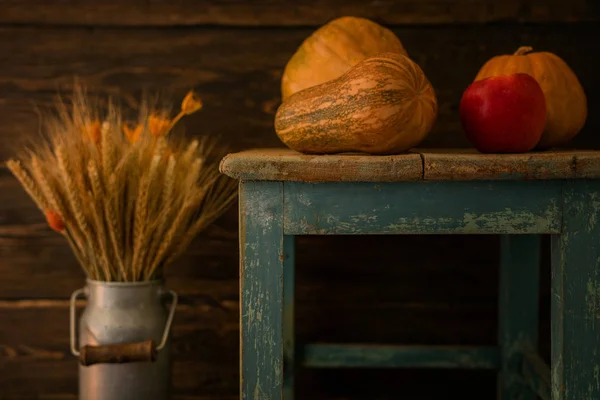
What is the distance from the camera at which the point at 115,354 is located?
104cm

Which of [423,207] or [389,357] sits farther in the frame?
[389,357]

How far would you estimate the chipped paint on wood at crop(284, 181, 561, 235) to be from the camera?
868mm

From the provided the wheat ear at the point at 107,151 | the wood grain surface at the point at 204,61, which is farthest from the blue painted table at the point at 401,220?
the wood grain surface at the point at 204,61

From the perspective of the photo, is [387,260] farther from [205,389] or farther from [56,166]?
[56,166]

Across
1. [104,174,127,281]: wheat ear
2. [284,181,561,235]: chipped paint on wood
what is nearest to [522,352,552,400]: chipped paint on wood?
[284,181,561,235]: chipped paint on wood

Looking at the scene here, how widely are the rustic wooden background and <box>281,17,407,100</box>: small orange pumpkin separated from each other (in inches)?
9.6

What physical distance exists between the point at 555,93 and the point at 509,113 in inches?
6.3

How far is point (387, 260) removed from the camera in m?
1.42

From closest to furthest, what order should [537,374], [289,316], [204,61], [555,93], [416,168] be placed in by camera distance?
[416,168], [555,93], [537,374], [289,316], [204,61]

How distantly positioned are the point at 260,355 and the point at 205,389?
622 millimetres

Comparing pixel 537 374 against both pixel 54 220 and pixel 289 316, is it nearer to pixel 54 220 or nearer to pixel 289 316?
pixel 289 316

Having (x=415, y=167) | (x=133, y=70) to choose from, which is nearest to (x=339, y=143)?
(x=415, y=167)

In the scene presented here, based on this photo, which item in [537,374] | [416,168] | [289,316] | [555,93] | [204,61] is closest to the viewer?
[416,168]

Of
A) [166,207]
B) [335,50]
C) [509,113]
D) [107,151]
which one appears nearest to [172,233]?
[166,207]
